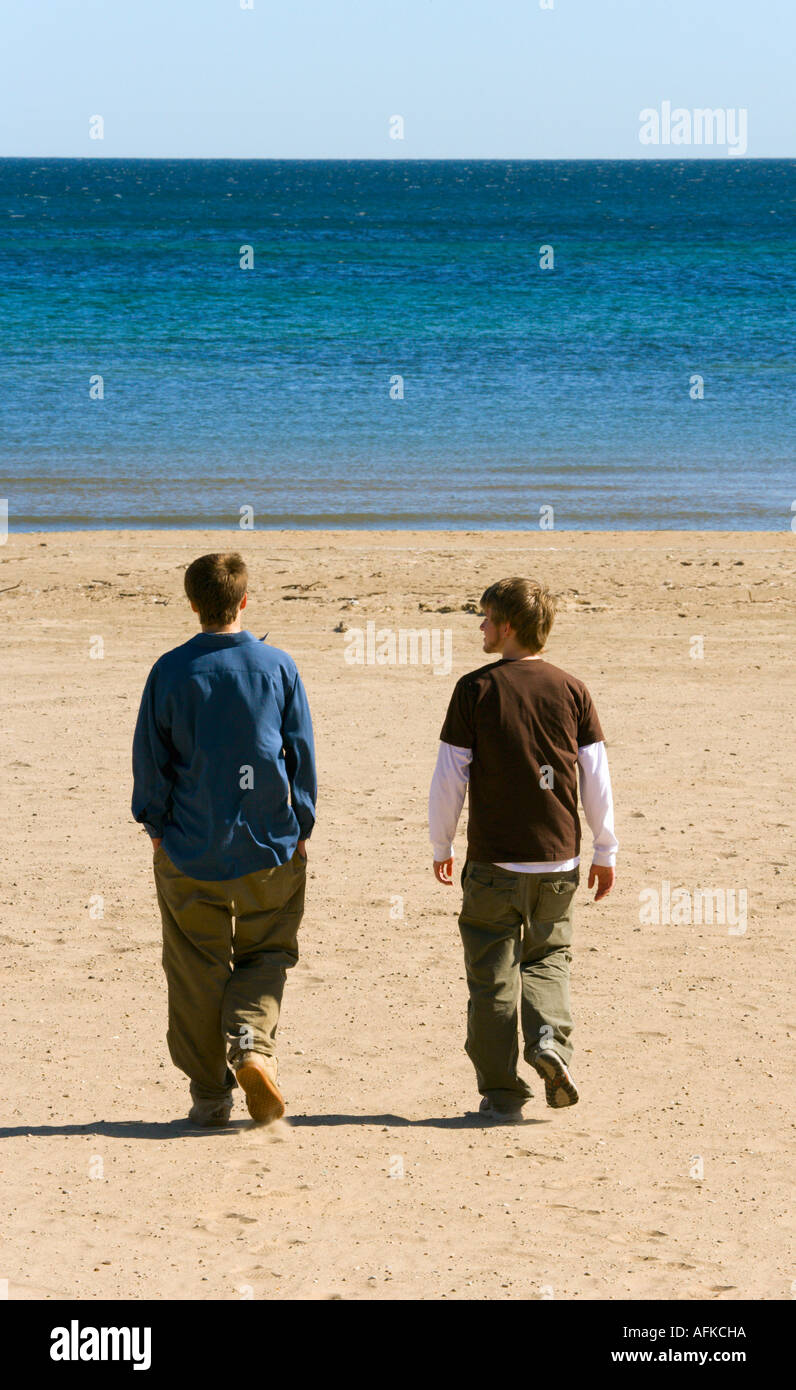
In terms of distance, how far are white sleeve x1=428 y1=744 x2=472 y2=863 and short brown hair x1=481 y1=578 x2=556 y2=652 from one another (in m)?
0.37

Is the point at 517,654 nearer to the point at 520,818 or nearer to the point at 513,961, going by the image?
the point at 520,818

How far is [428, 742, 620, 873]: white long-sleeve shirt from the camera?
4062 millimetres

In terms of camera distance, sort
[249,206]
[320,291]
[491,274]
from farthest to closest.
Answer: [249,206], [491,274], [320,291]

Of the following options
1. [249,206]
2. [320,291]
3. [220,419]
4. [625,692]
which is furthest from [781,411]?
[249,206]

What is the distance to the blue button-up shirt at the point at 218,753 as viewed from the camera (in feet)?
12.9

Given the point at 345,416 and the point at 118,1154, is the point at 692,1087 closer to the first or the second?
the point at 118,1154

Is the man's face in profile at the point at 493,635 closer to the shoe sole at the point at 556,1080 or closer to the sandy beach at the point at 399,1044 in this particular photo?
the shoe sole at the point at 556,1080

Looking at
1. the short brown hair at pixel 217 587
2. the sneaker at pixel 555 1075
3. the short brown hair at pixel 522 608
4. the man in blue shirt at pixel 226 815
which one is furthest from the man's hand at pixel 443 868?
the short brown hair at pixel 217 587

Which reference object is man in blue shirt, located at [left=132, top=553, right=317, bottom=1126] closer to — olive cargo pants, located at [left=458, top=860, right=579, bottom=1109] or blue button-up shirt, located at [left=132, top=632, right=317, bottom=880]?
blue button-up shirt, located at [left=132, top=632, right=317, bottom=880]

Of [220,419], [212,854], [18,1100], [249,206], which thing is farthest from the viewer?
[249,206]

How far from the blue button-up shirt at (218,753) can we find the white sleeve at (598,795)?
793 mm

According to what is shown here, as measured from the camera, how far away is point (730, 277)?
45094mm

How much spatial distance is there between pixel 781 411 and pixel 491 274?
22.5 metres

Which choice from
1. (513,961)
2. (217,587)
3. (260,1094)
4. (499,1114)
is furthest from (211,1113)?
(217,587)
